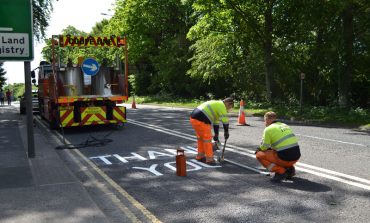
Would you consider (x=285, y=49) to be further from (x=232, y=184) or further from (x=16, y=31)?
(x=232, y=184)

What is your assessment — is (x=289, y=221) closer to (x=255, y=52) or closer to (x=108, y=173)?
(x=108, y=173)

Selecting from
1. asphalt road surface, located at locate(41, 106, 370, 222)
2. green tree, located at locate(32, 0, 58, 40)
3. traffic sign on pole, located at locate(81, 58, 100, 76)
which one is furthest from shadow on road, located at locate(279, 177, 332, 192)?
green tree, located at locate(32, 0, 58, 40)

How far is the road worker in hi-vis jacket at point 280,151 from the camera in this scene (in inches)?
257

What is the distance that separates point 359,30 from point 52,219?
19141 millimetres

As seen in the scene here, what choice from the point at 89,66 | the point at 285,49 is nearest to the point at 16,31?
the point at 89,66

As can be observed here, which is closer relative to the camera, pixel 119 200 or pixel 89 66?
pixel 119 200

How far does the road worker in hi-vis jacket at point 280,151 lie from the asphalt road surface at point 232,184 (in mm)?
199

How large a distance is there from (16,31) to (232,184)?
537 cm

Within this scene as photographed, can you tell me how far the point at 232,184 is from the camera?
6.45 metres

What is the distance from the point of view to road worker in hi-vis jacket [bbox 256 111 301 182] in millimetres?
6531

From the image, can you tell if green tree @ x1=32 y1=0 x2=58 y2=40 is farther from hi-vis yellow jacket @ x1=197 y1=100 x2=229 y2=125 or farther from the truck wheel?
hi-vis yellow jacket @ x1=197 y1=100 x2=229 y2=125

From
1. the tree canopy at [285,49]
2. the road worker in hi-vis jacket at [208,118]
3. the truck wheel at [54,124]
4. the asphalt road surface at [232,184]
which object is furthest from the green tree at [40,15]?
the road worker in hi-vis jacket at [208,118]

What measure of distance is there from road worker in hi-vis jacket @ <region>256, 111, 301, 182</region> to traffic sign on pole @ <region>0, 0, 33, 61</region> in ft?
16.8

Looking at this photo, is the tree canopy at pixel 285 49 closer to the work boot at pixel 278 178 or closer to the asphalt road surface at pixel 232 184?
the asphalt road surface at pixel 232 184
